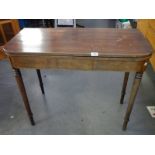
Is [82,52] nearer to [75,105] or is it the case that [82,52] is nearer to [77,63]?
[77,63]

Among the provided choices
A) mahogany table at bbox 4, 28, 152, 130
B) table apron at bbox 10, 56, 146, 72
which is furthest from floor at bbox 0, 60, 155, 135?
table apron at bbox 10, 56, 146, 72

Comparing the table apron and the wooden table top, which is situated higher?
the wooden table top

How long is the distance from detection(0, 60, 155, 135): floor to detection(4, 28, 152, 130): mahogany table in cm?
43

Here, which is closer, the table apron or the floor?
the table apron

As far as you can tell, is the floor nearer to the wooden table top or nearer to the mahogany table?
the mahogany table

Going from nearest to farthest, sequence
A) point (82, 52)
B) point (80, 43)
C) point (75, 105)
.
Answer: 1. point (82, 52)
2. point (80, 43)
3. point (75, 105)

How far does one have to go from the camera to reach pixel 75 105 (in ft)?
5.37

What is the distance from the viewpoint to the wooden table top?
0.95 metres

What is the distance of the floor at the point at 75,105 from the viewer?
1.42 metres

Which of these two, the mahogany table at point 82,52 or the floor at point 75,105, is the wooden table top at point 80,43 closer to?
the mahogany table at point 82,52

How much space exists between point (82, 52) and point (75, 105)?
0.82m

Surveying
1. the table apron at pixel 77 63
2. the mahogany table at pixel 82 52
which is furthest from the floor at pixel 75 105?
the table apron at pixel 77 63

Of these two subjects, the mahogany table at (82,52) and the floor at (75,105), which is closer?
the mahogany table at (82,52)

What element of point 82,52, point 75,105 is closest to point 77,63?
point 82,52
